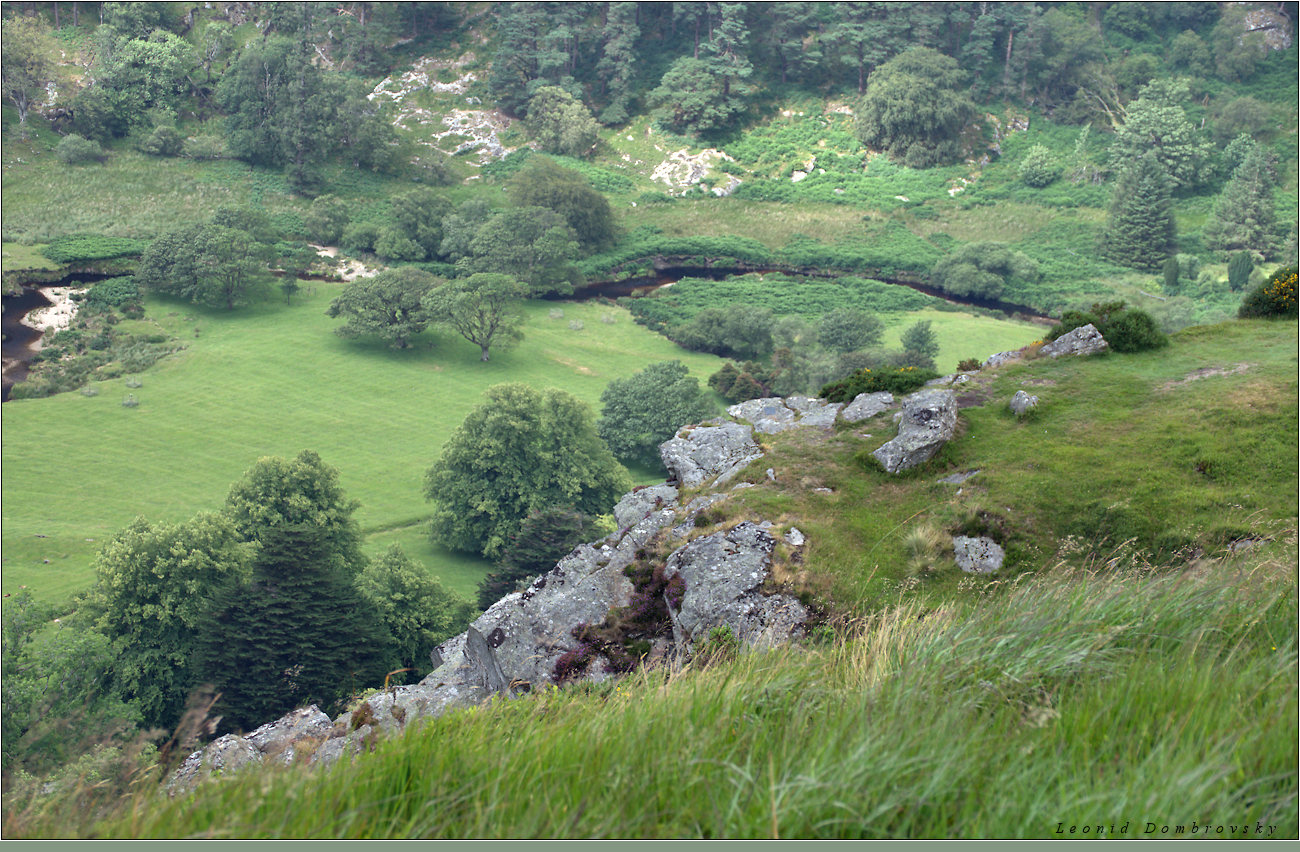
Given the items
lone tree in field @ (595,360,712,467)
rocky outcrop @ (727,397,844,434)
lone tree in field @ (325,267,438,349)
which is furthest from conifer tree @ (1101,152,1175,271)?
rocky outcrop @ (727,397,844,434)

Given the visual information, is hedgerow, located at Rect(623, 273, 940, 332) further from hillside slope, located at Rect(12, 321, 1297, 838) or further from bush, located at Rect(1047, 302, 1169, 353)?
hillside slope, located at Rect(12, 321, 1297, 838)

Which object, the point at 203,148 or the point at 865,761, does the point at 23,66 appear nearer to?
the point at 203,148

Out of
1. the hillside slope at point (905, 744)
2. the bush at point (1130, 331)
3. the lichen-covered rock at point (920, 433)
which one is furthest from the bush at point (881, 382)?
the hillside slope at point (905, 744)

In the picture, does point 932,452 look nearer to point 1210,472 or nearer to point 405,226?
point 1210,472

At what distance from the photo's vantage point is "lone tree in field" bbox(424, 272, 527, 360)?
72562 millimetres

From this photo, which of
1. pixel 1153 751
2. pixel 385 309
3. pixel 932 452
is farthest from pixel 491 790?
pixel 385 309

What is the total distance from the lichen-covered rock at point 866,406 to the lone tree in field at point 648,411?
34.0 meters

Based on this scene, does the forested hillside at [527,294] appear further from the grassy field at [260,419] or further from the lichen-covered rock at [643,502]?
the lichen-covered rock at [643,502]

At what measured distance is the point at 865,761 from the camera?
4684 mm

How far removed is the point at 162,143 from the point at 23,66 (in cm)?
1869

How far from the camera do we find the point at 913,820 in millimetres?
4480

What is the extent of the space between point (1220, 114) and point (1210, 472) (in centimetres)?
11528

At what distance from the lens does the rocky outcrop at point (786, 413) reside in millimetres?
Answer: 23062

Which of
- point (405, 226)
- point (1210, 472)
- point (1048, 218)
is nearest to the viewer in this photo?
point (1210, 472)
